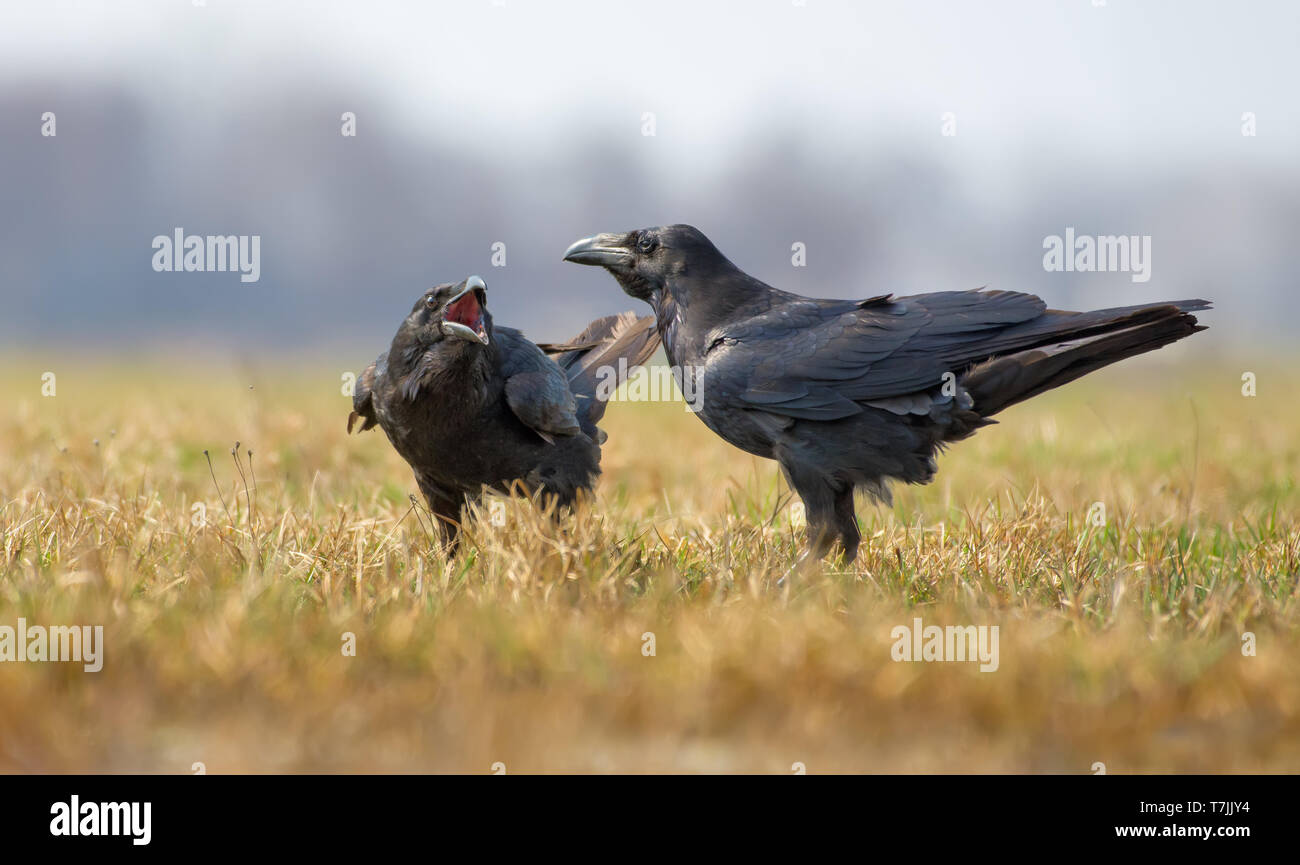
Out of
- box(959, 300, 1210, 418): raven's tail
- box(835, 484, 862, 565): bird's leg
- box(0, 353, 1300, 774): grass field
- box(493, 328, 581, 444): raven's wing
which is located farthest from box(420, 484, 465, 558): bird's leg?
box(959, 300, 1210, 418): raven's tail

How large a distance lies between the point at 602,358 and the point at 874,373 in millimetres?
1691

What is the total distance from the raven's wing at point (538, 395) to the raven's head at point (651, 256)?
532mm

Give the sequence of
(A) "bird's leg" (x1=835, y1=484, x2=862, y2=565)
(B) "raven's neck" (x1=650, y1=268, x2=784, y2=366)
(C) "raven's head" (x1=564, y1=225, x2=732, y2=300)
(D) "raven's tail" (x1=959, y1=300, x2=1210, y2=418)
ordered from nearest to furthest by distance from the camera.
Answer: (D) "raven's tail" (x1=959, y1=300, x2=1210, y2=418)
(A) "bird's leg" (x1=835, y1=484, x2=862, y2=565)
(B) "raven's neck" (x1=650, y1=268, x2=784, y2=366)
(C) "raven's head" (x1=564, y1=225, x2=732, y2=300)

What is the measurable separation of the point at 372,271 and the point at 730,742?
Result: 7848 cm

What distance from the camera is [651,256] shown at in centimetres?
526

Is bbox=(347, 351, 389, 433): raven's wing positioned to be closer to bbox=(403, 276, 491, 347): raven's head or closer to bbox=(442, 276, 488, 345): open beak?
bbox=(403, 276, 491, 347): raven's head

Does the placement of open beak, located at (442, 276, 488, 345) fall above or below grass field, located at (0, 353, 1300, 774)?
above

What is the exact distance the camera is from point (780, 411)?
473 cm

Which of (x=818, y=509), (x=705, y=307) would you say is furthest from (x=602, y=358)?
(x=818, y=509)

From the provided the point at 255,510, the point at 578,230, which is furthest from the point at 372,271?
the point at 255,510

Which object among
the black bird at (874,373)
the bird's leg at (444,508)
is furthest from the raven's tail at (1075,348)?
the bird's leg at (444,508)

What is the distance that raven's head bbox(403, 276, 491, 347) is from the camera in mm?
4645

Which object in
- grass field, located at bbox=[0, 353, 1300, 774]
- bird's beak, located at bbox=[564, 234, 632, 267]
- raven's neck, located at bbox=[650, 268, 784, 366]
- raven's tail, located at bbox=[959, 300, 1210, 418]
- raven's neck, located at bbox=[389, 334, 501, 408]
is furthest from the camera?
bird's beak, located at bbox=[564, 234, 632, 267]

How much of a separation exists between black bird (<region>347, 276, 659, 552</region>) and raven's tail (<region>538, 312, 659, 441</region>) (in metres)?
0.07
